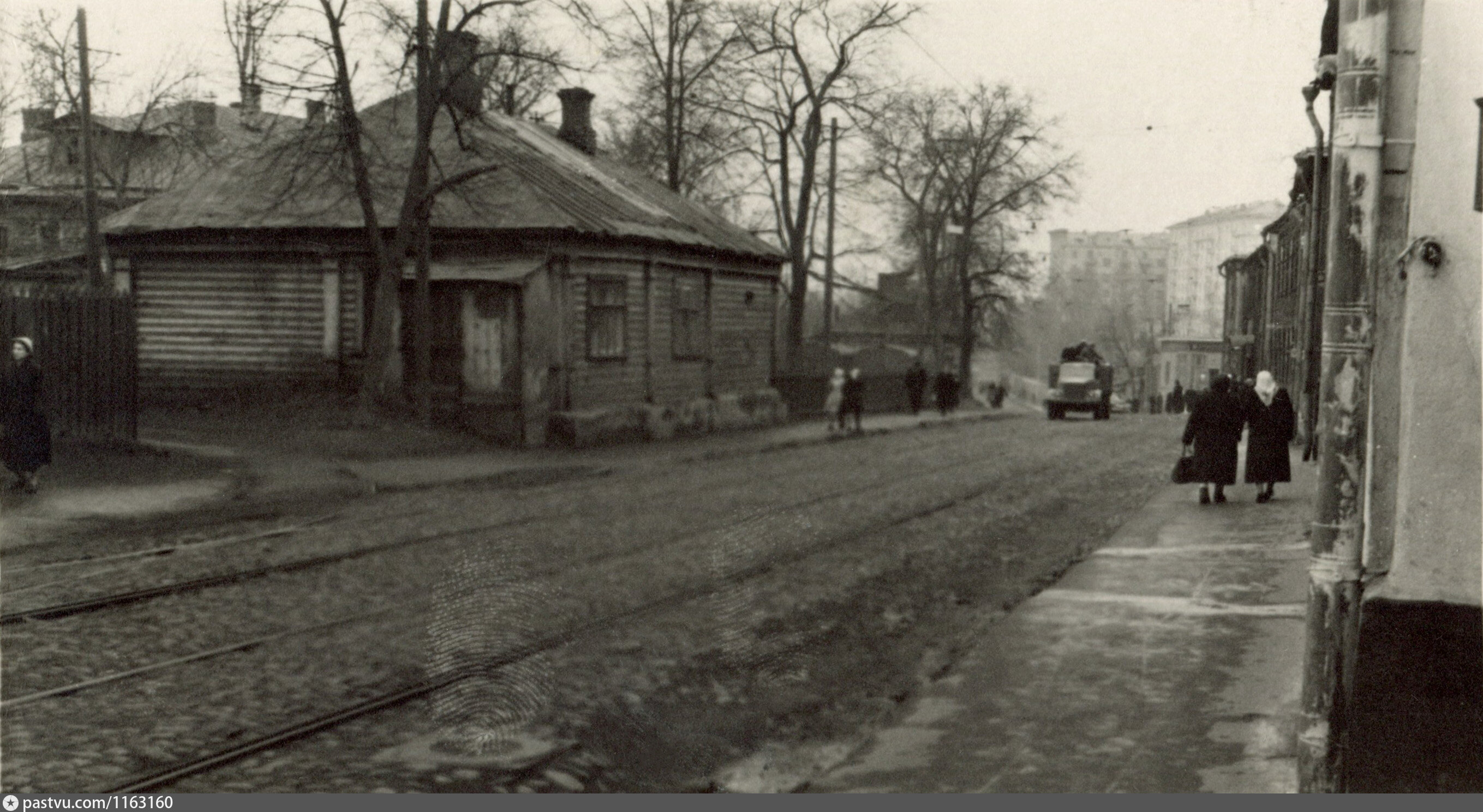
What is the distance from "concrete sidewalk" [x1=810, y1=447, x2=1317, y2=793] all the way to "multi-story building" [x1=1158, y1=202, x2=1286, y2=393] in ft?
46.8

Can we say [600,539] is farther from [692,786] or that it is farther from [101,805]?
[101,805]

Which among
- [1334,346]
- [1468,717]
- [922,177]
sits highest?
[922,177]

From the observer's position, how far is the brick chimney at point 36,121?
29750 mm

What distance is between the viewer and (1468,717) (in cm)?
545

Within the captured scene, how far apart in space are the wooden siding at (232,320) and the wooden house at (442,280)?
0.9 inches

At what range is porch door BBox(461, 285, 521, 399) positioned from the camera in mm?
24125

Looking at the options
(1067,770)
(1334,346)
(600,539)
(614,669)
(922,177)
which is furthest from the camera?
(922,177)

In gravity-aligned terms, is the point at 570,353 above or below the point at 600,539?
above

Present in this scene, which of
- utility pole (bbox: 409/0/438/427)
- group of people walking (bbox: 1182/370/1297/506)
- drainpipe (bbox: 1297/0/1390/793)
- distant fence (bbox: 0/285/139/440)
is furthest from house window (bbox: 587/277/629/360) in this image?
drainpipe (bbox: 1297/0/1390/793)

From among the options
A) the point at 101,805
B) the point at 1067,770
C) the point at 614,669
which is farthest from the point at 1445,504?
the point at 101,805

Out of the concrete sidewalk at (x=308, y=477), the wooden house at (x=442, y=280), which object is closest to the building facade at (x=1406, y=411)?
the concrete sidewalk at (x=308, y=477)

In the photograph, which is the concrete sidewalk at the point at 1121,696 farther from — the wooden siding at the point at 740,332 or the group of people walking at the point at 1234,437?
the wooden siding at the point at 740,332

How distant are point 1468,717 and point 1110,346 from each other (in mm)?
73241

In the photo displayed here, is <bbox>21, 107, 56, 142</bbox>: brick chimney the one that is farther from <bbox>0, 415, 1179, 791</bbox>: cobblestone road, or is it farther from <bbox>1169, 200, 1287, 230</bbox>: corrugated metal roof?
<bbox>1169, 200, 1287, 230</bbox>: corrugated metal roof
